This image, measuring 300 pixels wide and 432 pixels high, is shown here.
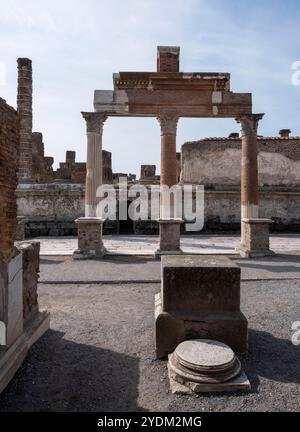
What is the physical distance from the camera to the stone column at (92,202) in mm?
9398

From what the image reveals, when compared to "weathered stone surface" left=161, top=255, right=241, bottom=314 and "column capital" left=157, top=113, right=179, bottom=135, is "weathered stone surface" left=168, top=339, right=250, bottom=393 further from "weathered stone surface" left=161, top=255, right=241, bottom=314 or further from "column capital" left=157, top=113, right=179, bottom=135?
"column capital" left=157, top=113, right=179, bottom=135

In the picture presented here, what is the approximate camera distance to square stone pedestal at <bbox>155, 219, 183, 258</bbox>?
31.0 feet

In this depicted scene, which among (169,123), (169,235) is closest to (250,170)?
(169,123)

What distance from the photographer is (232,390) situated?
2.67m

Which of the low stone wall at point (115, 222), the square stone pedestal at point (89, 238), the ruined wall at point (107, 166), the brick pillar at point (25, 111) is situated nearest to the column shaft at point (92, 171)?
the square stone pedestal at point (89, 238)

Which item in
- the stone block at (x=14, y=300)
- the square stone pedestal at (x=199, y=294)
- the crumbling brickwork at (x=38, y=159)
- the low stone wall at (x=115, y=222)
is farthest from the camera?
the crumbling brickwork at (x=38, y=159)

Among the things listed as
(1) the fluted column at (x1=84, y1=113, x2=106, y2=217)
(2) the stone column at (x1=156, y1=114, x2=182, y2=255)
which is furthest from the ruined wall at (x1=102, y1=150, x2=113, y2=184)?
(2) the stone column at (x1=156, y1=114, x2=182, y2=255)

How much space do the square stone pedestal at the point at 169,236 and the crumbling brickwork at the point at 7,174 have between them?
20.7 feet

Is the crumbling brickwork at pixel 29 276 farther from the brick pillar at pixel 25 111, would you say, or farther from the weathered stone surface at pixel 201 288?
the brick pillar at pixel 25 111

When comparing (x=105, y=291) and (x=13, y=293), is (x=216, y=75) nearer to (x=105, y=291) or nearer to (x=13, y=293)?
(x=105, y=291)

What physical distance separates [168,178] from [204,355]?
7.31 m

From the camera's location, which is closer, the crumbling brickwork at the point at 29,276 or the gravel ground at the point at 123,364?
the gravel ground at the point at 123,364
